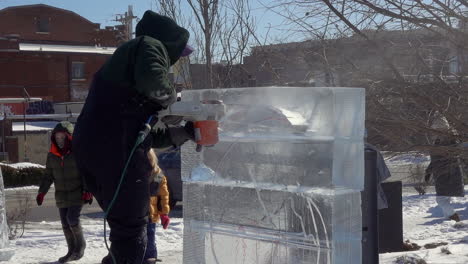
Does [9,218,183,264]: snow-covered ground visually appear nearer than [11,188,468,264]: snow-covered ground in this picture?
No

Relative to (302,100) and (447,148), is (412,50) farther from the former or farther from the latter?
(302,100)

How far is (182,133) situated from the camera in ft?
13.2

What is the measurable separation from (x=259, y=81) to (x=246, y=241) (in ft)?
10.9

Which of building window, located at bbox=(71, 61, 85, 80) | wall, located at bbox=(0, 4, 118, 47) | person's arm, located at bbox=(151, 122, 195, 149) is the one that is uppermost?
wall, located at bbox=(0, 4, 118, 47)

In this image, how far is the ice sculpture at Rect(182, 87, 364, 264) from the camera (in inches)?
159

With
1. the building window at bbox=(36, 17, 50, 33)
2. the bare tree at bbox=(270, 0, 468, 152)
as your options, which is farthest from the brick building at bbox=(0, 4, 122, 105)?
the bare tree at bbox=(270, 0, 468, 152)

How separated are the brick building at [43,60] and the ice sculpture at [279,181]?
32090 mm

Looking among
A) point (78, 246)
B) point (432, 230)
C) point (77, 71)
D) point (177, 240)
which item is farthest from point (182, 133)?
point (77, 71)

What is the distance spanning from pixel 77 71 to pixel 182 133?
40.4 meters

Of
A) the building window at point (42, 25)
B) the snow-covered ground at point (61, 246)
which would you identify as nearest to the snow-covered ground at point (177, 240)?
the snow-covered ground at point (61, 246)

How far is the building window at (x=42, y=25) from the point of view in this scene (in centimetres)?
5122

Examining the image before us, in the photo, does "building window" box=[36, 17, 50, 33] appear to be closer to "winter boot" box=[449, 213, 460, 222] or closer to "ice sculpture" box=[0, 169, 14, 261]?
"winter boot" box=[449, 213, 460, 222]

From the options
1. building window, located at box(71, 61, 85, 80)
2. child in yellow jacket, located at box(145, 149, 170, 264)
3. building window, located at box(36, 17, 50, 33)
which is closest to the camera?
child in yellow jacket, located at box(145, 149, 170, 264)

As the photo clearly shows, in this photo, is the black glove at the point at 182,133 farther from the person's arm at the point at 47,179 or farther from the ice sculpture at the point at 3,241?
the person's arm at the point at 47,179
